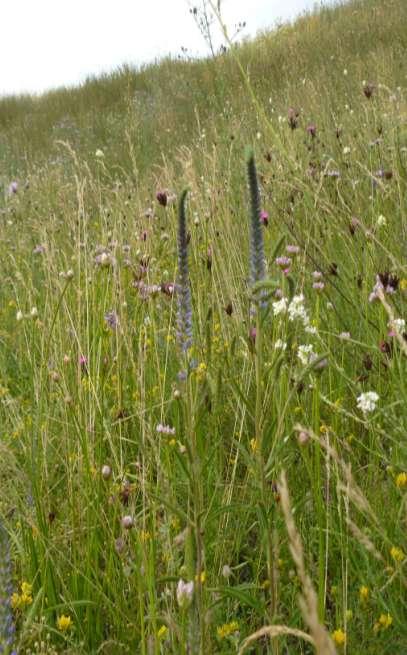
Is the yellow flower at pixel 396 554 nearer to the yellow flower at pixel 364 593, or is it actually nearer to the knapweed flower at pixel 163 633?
the yellow flower at pixel 364 593

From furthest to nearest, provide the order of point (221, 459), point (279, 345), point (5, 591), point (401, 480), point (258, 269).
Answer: point (221, 459), point (279, 345), point (401, 480), point (258, 269), point (5, 591)

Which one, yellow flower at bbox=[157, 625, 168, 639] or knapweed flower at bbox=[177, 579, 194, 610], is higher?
knapweed flower at bbox=[177, 579, 194, 610]

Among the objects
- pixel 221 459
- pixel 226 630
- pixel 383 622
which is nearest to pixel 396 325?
pixel 383 622

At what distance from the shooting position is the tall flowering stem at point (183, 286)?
980 mm

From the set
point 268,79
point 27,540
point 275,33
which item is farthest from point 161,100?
point 27,540

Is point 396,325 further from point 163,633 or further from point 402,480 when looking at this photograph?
point 163,633

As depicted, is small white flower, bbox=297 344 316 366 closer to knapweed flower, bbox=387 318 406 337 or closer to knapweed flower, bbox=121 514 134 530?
knapweed flower, bbox=387 318 406 337

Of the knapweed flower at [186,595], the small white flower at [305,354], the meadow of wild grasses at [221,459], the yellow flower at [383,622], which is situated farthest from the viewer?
the small white flower at [305,354]

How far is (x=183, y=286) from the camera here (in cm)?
108

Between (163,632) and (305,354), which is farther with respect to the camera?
(305,354)

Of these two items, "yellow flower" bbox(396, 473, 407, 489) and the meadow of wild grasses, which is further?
"yellow flower" bbox(396, 473, 407, 489)

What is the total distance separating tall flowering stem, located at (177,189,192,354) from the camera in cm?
98

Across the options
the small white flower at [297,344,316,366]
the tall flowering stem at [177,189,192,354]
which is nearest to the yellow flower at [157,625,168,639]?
the tall flowering stem at [177,189,192,354]

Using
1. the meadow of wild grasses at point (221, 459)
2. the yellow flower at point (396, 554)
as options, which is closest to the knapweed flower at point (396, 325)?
the meadow of wild grasses at point (221, 459)
